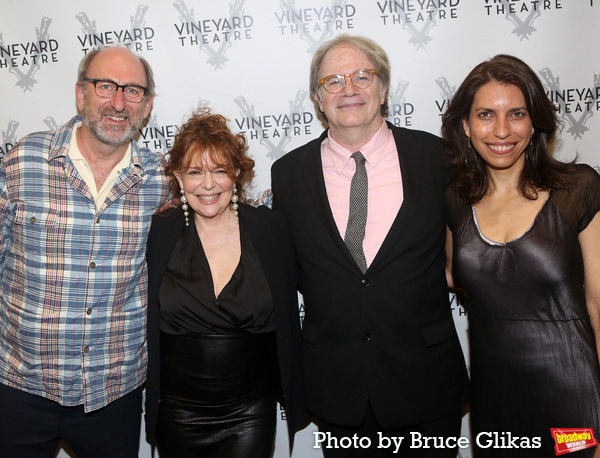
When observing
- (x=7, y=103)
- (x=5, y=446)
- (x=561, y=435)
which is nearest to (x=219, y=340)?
(x=5, y=446)

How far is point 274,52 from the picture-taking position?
2770 mm

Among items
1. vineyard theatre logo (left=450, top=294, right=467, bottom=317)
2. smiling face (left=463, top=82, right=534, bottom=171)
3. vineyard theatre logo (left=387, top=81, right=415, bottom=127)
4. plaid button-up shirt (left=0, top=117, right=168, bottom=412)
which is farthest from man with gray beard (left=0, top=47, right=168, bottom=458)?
vineyard theatre logo (left=450, top=294, right=467, bottom=317)

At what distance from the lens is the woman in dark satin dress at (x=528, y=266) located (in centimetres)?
190

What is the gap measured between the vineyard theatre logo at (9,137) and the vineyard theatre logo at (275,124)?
48.3 inches

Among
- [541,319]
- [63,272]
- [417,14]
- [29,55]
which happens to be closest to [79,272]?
[63,272]

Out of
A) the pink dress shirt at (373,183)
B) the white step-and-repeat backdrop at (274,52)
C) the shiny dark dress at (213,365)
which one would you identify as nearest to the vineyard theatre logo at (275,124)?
the white step-and-repeat backdrop at (274,52)

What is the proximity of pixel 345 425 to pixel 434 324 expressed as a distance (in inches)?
21.4

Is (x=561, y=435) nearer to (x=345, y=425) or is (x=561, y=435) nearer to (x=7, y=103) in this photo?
(x=345, y=425)

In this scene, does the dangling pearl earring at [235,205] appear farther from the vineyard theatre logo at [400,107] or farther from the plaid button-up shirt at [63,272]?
the vineyard theatre logo at [400,107]

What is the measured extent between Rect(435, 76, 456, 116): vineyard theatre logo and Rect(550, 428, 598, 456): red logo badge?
1.60m

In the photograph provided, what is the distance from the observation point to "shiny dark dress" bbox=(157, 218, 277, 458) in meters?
2.18

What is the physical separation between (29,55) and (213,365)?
1957mm

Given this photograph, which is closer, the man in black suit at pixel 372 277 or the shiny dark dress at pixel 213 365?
the man in black suit at pixel 372 277

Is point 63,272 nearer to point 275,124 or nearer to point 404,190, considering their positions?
point 275,124
